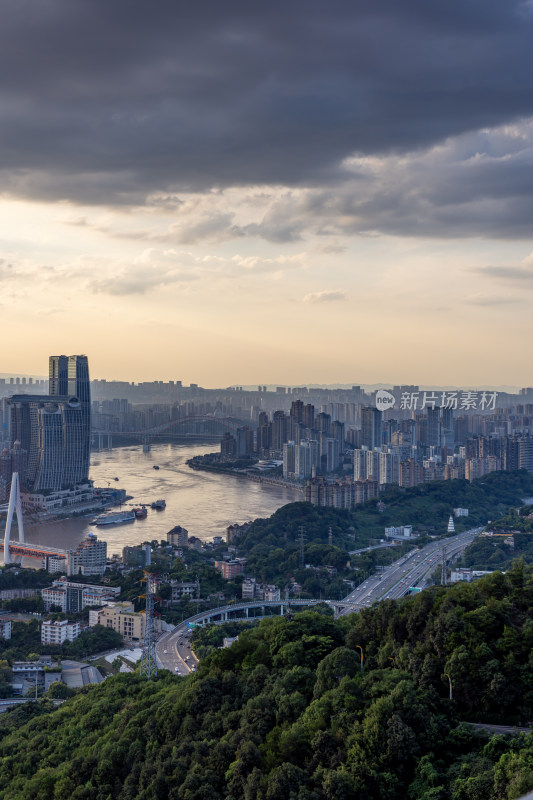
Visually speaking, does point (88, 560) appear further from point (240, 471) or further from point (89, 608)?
point (240, 471)

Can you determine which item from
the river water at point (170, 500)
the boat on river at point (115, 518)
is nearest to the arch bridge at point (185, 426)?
the river water at point (170, 500)

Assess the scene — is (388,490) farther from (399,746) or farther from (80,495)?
(399,746)

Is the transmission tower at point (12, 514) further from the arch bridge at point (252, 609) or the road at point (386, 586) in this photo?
the road at point (386, 586)

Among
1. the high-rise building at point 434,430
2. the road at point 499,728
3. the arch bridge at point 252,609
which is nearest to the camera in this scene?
the road at point 499,728

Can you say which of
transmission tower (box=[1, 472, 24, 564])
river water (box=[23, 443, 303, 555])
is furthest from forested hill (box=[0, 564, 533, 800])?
river water (box=[23, 443, 303, 555])

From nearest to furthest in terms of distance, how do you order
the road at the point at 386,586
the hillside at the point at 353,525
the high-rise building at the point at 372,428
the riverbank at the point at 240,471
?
the road at the point at 386,586
the hillside at the point at 353,525
the riverbank at the point at 240,471
the high-rise building at the point at 372,428

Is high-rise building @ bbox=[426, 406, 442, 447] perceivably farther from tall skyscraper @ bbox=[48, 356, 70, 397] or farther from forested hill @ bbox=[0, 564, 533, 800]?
forested hill @ bbox=[0, 564, 533, 800]

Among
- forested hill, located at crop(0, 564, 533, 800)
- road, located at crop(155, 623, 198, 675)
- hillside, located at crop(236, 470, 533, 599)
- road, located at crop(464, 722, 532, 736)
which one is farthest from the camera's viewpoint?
hillside, located at crop(236, 470, 533, 599)
